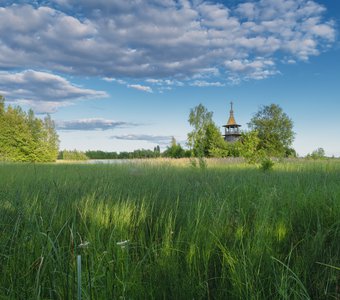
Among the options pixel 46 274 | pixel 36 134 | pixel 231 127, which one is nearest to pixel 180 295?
pixel 46 274

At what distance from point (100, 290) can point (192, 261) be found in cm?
55

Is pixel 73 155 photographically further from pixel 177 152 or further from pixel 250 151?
pixel 250 151

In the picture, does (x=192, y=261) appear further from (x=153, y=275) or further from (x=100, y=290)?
(x=100, y=290)

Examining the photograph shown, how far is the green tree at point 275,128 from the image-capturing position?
3947 cm

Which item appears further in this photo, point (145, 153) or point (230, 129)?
point (230, 129)

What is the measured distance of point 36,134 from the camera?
37656 mm

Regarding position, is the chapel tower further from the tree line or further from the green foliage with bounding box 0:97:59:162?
the green foliage with bounding box 0:97:59:162

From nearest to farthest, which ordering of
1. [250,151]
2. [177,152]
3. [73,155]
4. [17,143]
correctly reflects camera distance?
[250,151] → [17,143] → [177,152] → [73,155]

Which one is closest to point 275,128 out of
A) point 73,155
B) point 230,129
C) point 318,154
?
point 230,129

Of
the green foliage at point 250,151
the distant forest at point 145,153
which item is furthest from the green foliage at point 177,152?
the green foliage at point 250,151

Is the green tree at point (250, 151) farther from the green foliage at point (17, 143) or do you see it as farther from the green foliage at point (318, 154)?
the green foliage at point (17, 143)

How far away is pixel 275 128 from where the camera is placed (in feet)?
134

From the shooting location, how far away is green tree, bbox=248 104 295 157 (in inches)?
1554

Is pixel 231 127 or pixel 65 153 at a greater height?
pixel 231 127
